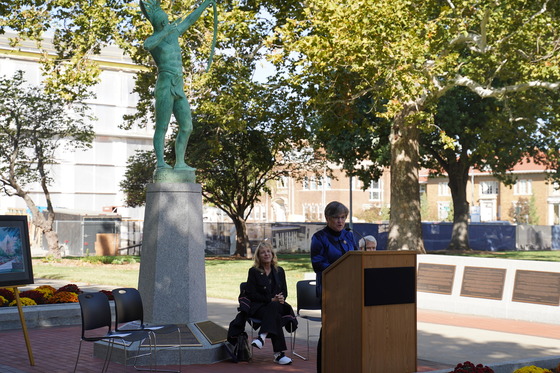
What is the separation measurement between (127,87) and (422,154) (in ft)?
124

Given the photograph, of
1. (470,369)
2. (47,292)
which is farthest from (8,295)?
(470,369)

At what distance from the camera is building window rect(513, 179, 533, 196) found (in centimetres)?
9553

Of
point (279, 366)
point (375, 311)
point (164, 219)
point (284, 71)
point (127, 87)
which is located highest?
point (127, 87)

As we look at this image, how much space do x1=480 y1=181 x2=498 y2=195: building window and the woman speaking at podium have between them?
92931 millimetres

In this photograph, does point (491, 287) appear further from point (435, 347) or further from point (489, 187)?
point (489, 187)

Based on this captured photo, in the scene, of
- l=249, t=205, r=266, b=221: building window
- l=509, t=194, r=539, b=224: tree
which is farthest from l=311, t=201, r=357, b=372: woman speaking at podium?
l=249, t=205, r=266, b=221: building window

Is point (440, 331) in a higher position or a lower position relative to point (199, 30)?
lower

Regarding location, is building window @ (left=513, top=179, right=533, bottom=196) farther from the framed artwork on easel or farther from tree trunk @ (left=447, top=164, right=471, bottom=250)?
the framed artwork on easel

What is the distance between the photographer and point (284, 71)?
27422 millimetres

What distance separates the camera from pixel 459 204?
4897 centimetres

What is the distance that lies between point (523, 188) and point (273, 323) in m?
90.1

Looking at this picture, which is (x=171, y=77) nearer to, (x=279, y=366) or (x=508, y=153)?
(x=279, y=366)

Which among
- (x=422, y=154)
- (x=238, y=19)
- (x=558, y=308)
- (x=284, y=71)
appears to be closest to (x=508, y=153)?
(x=422, y=154)

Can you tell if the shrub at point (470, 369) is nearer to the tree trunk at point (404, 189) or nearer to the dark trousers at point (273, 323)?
the dark trousers at point (273, 323)
